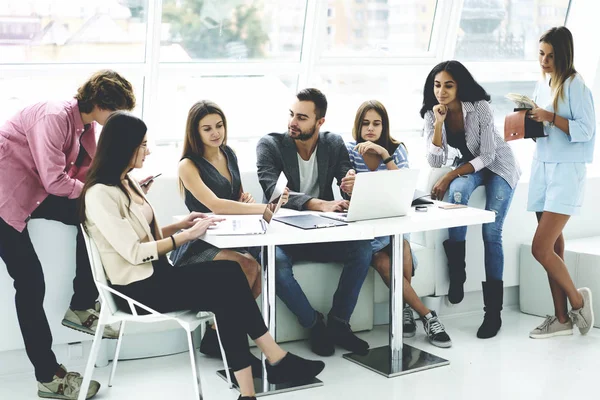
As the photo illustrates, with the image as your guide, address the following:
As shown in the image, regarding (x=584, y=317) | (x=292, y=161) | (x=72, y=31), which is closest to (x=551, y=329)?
(x=584, y=317)

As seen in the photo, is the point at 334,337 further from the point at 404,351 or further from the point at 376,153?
the point at 376,153

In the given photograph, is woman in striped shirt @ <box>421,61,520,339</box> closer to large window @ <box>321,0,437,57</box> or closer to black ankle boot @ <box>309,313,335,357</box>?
black ankle boot @ <box>309,313,335,357</box>

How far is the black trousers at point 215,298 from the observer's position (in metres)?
3.23

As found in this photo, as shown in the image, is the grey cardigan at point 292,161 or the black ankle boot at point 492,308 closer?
the grey cardigan at point 292,161

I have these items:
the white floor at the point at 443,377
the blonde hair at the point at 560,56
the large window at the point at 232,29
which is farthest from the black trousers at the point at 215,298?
the large window at the point at 232,29

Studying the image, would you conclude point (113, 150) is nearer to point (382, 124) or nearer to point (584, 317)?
point (382, 124)

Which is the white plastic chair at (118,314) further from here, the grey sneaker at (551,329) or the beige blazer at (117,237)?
the grey sneaker at (551,329)

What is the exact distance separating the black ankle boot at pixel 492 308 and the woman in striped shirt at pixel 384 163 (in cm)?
32

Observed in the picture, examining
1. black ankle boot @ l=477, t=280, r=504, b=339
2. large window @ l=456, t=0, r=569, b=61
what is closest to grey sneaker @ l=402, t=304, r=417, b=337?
black ankle boot @ l=477, t=280, r=504, b=339

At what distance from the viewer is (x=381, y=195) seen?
3.65 metres

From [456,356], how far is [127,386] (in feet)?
5.41

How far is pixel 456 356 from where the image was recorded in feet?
13.8

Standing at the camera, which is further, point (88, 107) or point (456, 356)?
point (456, 356)

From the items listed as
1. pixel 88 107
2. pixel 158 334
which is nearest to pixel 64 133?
pixel 88 107
